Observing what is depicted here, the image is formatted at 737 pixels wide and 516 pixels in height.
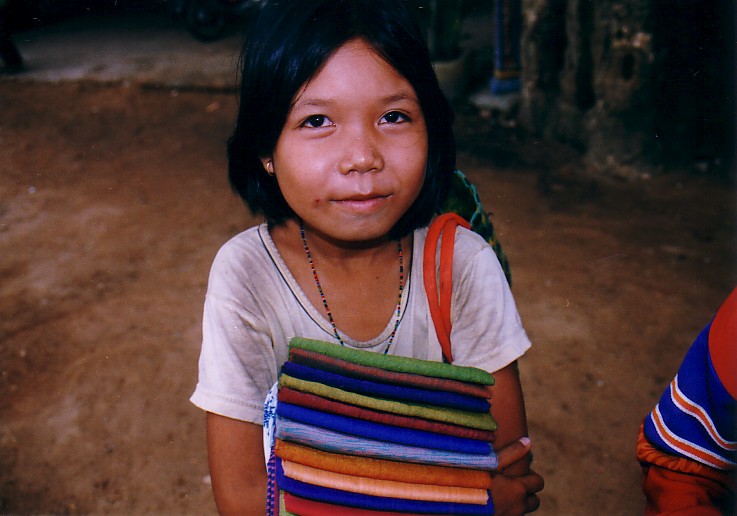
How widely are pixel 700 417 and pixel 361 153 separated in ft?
3.05

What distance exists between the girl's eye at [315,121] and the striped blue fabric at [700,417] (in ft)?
3.17

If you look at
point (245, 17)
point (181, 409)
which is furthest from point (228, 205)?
point (245, 17)

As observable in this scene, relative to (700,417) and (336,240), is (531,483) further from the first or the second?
(336,240)

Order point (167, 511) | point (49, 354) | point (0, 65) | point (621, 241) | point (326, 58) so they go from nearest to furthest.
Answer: point (326, 58) → point (167, 511) → point (49, 354) → point (621, 241) → point (0, 65)

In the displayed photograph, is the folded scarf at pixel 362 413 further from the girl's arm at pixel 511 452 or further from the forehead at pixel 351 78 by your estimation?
the forehead at pixel 351 78

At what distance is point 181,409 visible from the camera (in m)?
2.91

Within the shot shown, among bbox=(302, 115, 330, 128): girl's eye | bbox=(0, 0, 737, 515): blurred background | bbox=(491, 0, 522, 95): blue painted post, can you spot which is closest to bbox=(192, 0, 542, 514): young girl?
bbox=(302, 115, 330, 128): girl's eye

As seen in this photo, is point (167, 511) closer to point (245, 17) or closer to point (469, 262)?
point (469, 262)

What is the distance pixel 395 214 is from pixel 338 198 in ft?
0.45

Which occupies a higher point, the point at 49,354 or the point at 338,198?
the point at 338,198

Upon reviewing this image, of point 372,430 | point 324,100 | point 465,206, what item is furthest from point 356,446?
point 465,206

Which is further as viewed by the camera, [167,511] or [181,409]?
[181,409]

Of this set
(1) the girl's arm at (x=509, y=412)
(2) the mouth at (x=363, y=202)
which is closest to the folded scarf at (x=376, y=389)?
(1) the girl's arm at (x=509, y=412)

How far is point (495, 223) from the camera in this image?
436 centimetres
